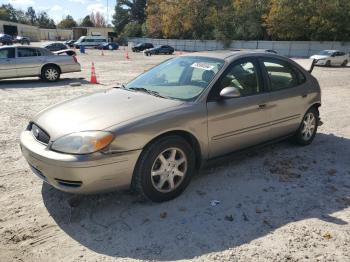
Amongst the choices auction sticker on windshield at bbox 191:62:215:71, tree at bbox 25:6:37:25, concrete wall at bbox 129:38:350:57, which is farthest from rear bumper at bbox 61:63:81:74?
tree at bbox 25:6:37:25

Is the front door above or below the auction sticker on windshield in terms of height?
below

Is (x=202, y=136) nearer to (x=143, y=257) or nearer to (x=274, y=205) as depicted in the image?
(x=274, y=205)

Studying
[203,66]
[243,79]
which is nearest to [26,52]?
[203,66]

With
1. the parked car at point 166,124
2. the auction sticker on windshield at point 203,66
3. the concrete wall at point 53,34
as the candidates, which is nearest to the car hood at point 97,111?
the parked car at point 166,124

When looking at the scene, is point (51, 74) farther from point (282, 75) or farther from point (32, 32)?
point (32, 32)

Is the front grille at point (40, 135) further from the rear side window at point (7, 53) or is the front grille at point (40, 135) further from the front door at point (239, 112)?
the rear side window at point (7, 53)

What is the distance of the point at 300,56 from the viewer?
1874 inches

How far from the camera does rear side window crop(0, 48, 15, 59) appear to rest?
46.2ft

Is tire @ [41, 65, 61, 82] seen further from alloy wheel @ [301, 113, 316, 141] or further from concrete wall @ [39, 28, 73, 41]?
concrete wall @ [39, 28, 73, 41]

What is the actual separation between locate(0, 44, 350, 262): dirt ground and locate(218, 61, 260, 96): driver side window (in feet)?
3.63

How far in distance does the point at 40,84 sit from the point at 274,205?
40.3ft

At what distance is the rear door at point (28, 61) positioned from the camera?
47.2ft

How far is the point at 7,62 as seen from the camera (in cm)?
1416

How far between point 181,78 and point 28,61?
11389 mm
